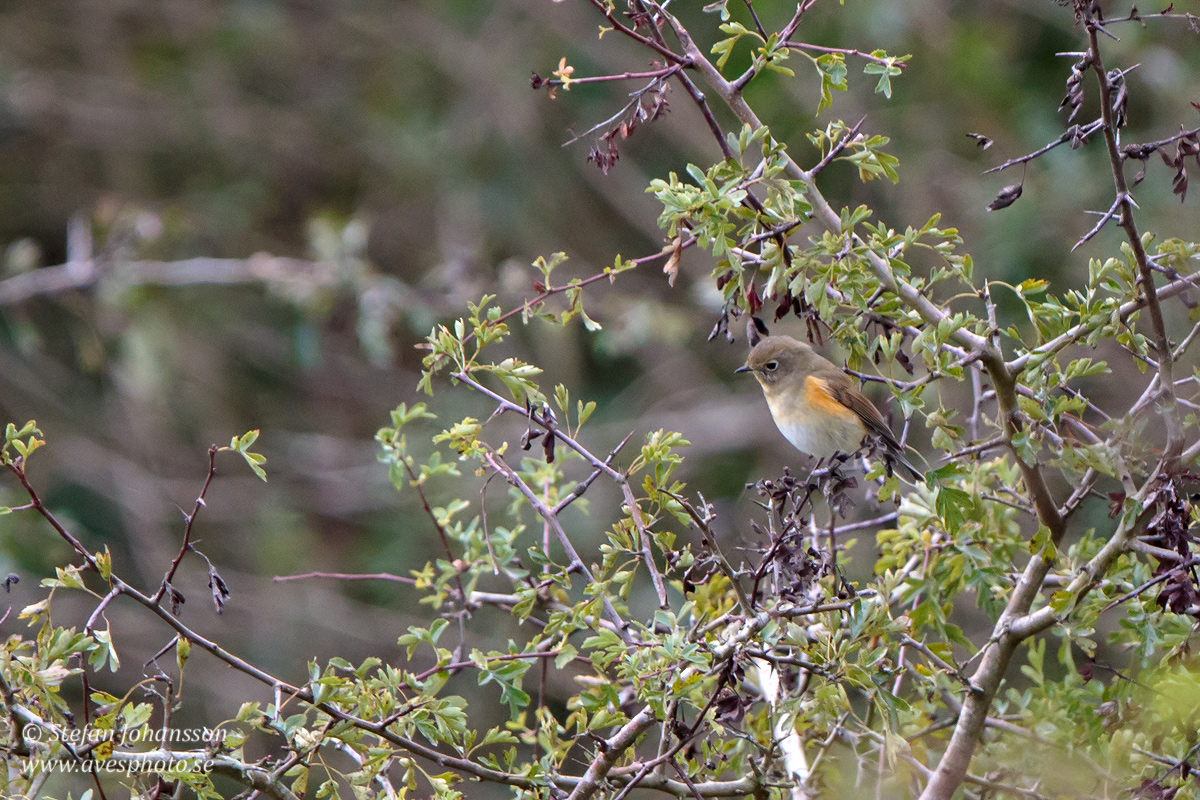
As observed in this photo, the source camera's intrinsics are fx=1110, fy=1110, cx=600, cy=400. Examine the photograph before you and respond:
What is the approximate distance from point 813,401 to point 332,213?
4993 mm

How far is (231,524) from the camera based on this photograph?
29.7 feet

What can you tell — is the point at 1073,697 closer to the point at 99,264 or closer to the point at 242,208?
the point at 99,264

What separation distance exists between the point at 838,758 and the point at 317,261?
5570 millimetres

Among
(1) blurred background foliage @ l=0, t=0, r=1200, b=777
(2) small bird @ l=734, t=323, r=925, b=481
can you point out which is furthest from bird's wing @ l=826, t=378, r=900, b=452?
(1) blurred background foliage @ l=0, t=0, r=1200, b=777

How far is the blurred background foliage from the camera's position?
7.93 m

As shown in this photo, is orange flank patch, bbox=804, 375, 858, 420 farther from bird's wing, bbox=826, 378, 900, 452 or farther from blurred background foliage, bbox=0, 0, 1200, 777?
blurred background foliage, bbox=0, 0, 1200, 777

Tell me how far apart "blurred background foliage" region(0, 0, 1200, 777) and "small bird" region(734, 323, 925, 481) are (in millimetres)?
3003

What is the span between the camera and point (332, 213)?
323 inches

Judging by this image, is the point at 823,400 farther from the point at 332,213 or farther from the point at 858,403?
the point at 332,213

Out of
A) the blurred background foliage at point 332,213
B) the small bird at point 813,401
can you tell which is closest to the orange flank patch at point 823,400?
the small bird at point 813,401

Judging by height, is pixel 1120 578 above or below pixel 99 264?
above

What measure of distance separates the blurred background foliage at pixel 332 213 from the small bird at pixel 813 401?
118 inches

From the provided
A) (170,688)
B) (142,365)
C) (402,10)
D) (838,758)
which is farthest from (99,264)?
(838,758)

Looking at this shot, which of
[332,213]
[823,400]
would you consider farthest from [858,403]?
[332,213]
